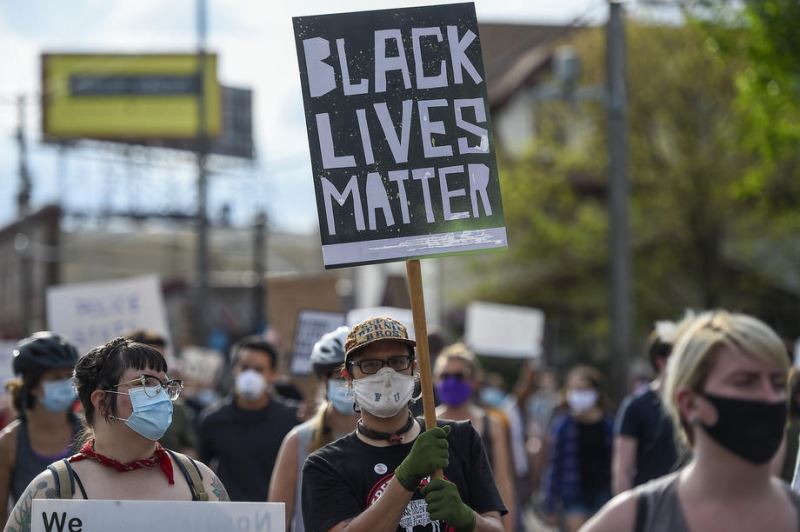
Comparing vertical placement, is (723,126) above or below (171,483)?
above

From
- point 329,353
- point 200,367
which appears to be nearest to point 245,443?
point 329,353

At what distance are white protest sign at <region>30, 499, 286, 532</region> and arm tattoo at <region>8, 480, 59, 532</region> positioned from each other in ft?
0.27

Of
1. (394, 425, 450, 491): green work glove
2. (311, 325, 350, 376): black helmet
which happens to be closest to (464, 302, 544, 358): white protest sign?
(311, 325, 350, 376): black helmet

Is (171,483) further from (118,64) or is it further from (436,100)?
(118,64)

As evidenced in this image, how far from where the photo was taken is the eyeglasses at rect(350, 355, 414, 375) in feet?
16.1

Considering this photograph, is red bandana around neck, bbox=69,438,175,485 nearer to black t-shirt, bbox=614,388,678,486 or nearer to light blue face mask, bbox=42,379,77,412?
light blue face mask, bbox=42,379,77,412

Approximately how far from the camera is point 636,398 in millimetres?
8352

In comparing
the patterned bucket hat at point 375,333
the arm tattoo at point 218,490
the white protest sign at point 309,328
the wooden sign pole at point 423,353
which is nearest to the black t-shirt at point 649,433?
the white protest sign at point 309,328

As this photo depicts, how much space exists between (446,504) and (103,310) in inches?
312

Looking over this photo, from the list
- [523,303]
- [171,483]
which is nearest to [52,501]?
[171,483]

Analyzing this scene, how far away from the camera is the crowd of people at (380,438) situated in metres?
3.37

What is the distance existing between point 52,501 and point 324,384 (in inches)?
107

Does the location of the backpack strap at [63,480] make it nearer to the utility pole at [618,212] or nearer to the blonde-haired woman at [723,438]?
the blonde-haired woman at [723,438]

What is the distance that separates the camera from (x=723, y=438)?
3318 mm
